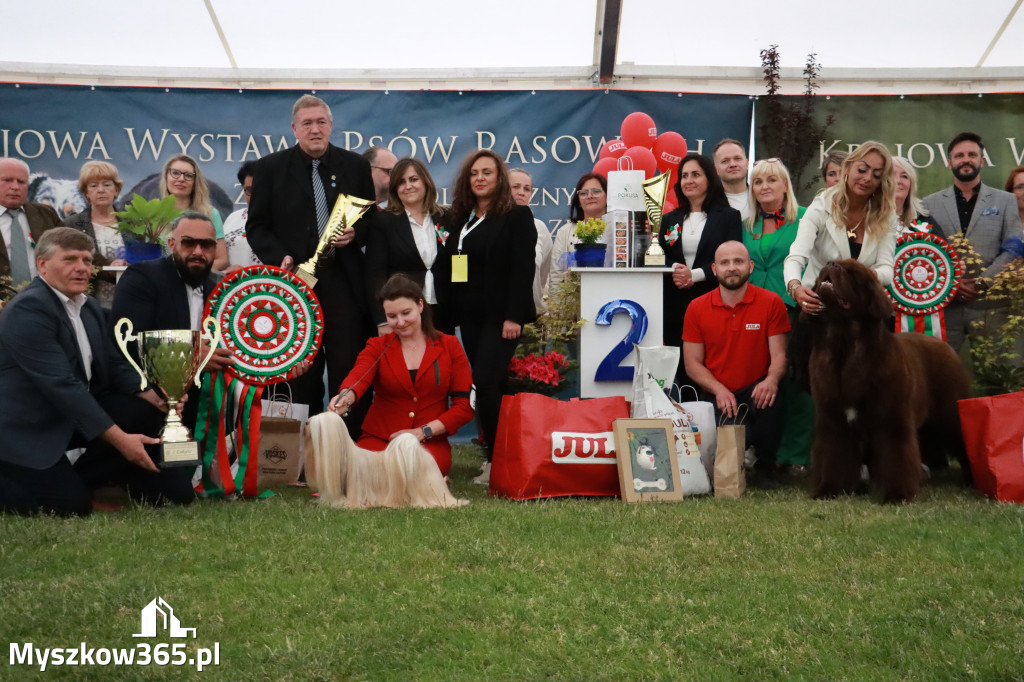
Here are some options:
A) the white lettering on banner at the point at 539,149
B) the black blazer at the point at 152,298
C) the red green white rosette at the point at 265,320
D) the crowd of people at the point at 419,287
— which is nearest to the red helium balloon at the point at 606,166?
the crowd of people at the point at 419,287

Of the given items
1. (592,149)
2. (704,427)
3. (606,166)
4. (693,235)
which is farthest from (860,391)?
(592,149)

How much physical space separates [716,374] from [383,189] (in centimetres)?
280

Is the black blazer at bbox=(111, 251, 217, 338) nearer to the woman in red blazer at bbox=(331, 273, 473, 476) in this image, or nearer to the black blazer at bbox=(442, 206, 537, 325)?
the woman in red blazer at bbox=(331, 273, 473, 476)

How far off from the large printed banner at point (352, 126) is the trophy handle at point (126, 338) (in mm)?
3159

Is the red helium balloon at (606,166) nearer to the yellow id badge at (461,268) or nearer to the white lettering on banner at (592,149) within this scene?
the white lettering on banner at (592,149)

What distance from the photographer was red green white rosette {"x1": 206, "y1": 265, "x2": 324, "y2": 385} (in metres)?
4.80

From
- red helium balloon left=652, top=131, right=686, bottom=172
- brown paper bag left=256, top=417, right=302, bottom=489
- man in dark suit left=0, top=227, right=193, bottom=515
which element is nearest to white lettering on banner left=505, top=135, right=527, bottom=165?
red helium balloon left=652, top=131, right=686, bottom=172

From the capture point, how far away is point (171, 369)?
172 inches

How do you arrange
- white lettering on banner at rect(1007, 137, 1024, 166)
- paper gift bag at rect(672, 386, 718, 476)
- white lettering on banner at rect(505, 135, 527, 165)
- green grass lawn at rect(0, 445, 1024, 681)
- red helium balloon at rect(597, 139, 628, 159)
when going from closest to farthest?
green grass lawn at rect(0, 445, 1024, 681) < paper gift bag at rect(672, 386, 718, 476) < red helium balloon at rect(597, 139, 628, 159) < white lettering on banner at rect(1007, 137, 1024, 166) < white lettering on banner at rect(505, 135, 527, 165)

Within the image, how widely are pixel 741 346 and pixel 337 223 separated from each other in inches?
89.3

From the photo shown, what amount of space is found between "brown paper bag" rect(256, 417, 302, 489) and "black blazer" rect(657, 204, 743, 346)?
7.28ft

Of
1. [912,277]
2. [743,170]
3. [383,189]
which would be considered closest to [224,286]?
[383,189]

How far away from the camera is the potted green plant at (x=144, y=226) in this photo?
18.5 ft

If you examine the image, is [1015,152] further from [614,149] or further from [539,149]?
[539,149]
